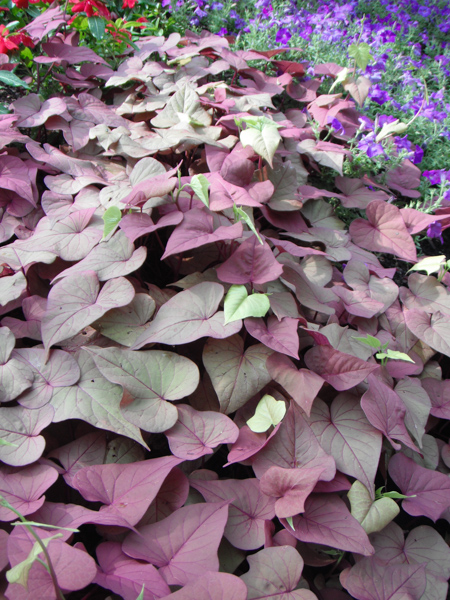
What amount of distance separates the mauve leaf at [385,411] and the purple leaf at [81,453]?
2.18 feet

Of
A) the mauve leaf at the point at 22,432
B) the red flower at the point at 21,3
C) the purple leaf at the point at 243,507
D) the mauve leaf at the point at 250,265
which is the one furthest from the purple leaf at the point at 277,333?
the red flower at the point at 21,3

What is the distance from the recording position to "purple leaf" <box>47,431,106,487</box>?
1.05 metres

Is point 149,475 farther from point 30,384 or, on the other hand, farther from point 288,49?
point 288,49

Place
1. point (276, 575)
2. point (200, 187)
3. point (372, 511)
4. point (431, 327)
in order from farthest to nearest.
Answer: point (431, 327) < point (200, 187) < point (372, 511) < point (276, 575)

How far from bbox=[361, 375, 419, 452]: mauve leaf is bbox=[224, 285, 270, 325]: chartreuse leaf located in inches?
13.6

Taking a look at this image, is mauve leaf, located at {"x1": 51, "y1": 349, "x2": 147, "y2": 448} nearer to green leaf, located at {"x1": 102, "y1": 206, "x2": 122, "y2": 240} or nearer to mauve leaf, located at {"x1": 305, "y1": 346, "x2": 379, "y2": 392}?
green leaf, located at {"x1": 102, "y1": 206, "x2": 122, "y2": 240}

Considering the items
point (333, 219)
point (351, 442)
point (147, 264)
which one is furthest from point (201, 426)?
point (333, 219)

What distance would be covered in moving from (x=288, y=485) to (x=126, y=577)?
1.25ft

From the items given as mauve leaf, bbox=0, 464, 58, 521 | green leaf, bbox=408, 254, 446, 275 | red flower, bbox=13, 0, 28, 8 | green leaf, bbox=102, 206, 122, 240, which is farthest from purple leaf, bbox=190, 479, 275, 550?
red flower, bbox=13, 0, 28, 8

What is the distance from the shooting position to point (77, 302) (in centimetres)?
120

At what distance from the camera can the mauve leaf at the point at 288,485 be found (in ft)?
3.16

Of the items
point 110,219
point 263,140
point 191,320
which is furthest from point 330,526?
point 263,140

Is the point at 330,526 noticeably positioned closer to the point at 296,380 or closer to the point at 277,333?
the point at 296,380

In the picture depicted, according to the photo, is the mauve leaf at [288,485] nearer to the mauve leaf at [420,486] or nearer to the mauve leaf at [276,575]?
the mauve leaf at [276,575]
